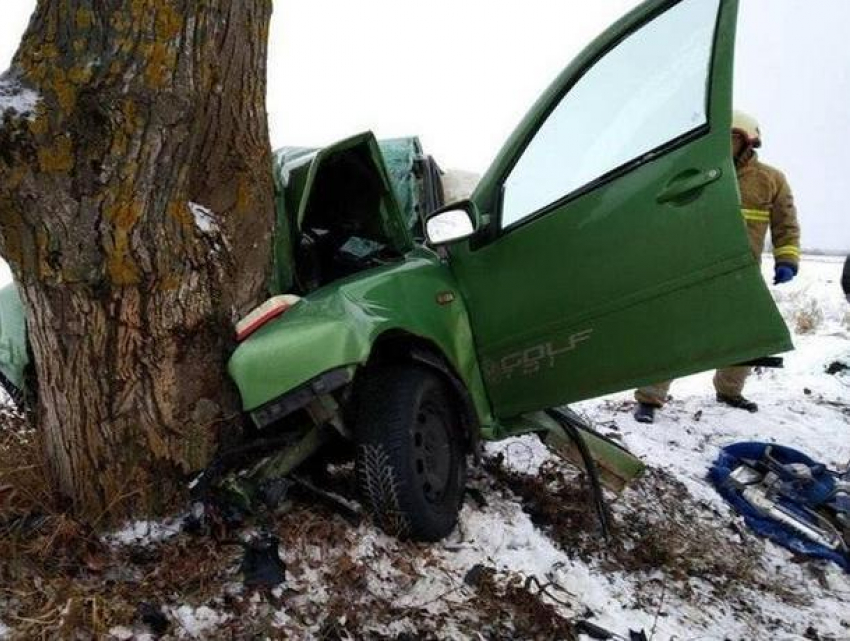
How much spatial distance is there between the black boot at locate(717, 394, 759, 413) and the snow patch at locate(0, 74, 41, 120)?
5073 millimetres

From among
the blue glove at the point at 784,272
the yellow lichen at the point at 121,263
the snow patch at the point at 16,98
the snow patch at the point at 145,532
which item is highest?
the snow patch at the point at 16,98

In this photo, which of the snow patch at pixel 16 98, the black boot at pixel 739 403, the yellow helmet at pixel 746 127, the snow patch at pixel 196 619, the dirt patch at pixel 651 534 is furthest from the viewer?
the black boot at pixel 739 403

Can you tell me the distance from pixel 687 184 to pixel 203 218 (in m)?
1.72

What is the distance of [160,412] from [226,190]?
82 cm

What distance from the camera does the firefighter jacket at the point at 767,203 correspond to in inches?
192

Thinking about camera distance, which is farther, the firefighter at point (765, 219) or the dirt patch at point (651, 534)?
the firefighter at point (765, 219)

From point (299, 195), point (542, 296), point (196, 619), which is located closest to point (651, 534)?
point (542, 296)

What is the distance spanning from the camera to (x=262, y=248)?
2.62 m

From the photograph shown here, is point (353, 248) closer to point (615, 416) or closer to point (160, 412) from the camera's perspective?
point (160, 412)

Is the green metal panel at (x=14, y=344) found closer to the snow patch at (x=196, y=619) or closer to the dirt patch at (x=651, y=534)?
the snow patch at (x=196, y=619)

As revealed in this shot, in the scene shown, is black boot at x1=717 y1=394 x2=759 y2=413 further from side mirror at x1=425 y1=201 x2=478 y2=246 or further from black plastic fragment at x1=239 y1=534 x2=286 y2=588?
black plastic fragment at x1=239 y1=534 x2=286 y2=588

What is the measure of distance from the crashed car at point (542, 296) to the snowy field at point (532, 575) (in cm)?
20

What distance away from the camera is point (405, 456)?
2383 mm

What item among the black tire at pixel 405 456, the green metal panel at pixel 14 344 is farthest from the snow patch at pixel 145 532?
the green metal panel at pixel 14 344
